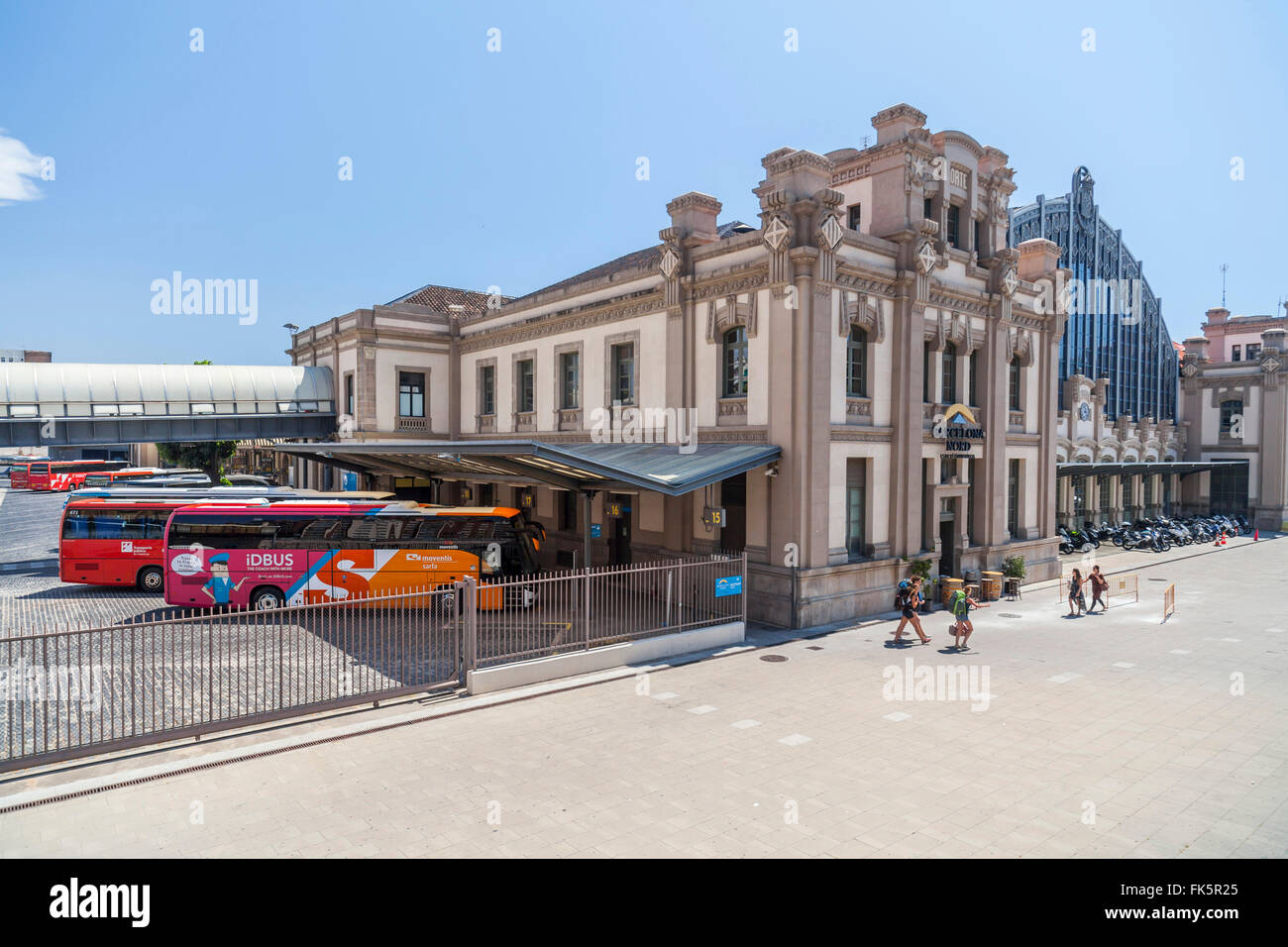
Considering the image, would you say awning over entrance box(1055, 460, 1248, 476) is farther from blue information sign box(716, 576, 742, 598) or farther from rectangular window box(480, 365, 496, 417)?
rectangular window box(480, 365, 496, 417)

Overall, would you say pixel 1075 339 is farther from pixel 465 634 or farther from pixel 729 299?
pixel 465 634

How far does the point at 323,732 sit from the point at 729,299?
574 inches

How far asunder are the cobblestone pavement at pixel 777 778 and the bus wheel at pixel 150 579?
15380 mm

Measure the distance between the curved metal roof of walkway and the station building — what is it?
9.56 meters

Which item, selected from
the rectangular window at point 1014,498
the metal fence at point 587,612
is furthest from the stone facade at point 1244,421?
the metal fence at point 587,612

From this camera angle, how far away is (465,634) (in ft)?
43.8

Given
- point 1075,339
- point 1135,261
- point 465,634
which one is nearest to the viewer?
point 465,634

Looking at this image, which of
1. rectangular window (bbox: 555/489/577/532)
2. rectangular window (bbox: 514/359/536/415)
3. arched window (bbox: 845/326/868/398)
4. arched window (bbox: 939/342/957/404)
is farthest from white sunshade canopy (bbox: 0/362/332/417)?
arched window (bbox: 939/342/957/404)

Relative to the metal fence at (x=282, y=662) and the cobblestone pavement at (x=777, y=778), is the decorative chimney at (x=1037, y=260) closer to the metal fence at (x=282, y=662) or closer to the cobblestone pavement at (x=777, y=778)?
the cobblestone pavement at (x=777, y=778)

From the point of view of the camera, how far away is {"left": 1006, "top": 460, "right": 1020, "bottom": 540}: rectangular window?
26.5m
